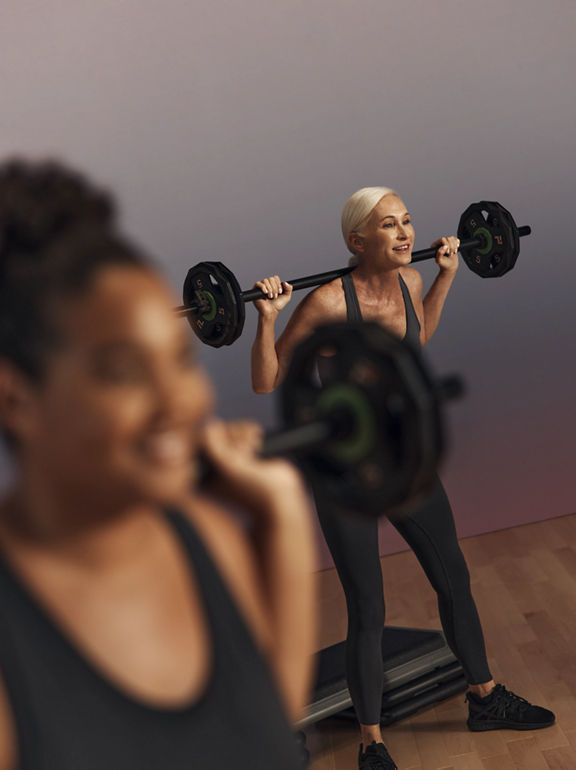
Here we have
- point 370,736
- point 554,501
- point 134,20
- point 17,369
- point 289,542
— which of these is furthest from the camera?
point 554,501

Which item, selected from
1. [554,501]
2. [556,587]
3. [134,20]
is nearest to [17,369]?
[556,587]

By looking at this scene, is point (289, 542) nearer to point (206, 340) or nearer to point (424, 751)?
point (206, 340)

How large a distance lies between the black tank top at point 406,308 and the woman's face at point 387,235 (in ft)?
0.30

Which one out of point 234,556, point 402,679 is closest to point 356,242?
point 402,679

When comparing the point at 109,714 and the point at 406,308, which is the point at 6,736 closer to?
the point at 109,714

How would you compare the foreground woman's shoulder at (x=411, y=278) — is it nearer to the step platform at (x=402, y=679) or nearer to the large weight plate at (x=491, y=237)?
the large weight plate at (x=491, y=237)

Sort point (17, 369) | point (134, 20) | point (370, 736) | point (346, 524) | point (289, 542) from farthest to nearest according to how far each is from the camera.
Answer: point (134, 20)
point (370, 736)
point (346, 524)
point (289, 542)
point (17, 369)

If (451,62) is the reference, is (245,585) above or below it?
below

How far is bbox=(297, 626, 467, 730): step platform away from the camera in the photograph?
105 inches

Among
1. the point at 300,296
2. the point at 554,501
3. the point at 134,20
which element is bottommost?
the point at 554,501

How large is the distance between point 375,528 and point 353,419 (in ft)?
5.87

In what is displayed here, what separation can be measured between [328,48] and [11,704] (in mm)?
3598

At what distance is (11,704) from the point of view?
0.55 m

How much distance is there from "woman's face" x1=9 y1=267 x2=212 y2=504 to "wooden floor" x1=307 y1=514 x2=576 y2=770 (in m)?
2.17
